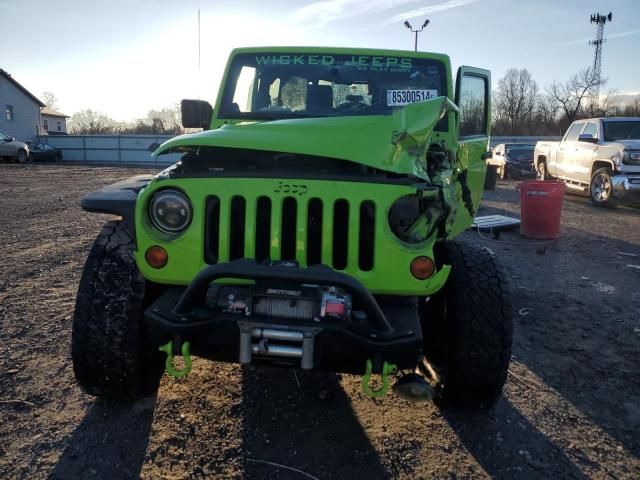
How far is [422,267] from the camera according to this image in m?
2.30

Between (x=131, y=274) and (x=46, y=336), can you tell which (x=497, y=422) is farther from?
(x=46, y=336)

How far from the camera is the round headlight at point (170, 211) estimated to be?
7.69 ft

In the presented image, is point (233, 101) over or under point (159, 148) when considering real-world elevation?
over

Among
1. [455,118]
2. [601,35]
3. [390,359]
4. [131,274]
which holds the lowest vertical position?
[390,359]

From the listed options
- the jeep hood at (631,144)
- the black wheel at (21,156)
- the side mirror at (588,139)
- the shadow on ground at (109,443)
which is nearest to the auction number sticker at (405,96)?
the shadow on ground at (109,443)

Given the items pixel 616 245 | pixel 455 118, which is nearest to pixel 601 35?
pixel 616 245

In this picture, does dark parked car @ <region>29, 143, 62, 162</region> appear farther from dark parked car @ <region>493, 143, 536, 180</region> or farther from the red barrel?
the red barrel

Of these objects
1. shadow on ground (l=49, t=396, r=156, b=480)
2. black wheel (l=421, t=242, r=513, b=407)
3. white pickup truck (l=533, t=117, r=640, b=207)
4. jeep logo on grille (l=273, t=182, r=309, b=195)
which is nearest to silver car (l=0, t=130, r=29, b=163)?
white pickup truck (l=533, t=117, r=640, b=207)

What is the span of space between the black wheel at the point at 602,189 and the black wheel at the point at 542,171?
8.86 ft

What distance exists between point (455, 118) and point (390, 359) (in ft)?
7.59

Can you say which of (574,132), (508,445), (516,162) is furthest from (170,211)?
(516,162)

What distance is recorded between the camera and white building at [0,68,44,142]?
37.4 m

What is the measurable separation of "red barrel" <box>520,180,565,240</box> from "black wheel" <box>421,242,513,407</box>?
5239mm

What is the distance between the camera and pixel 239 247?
243 centimetres
